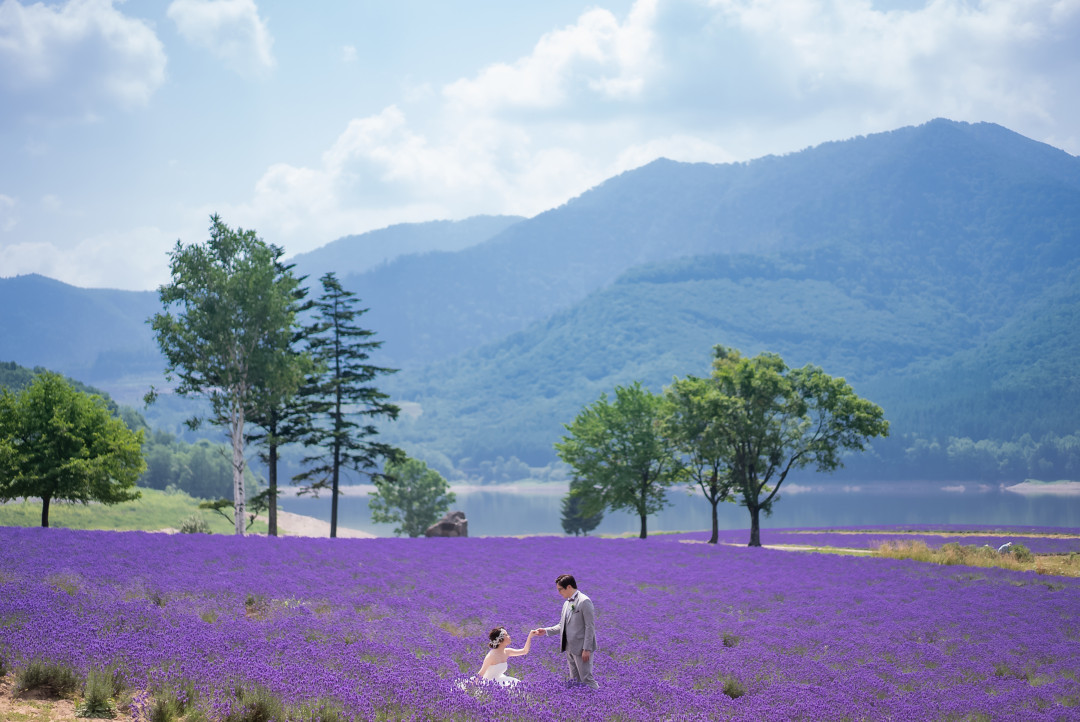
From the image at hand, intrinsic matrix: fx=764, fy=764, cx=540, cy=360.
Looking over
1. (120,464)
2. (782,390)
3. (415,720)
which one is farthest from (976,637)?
(120,464)

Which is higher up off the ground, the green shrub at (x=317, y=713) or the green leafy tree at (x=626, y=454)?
the green leafy tree at (x=626, y=454)

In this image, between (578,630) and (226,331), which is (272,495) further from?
(578,630)

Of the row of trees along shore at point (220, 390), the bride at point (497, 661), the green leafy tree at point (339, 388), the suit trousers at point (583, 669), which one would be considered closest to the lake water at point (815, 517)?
the green leafy tree at point (339, 388)

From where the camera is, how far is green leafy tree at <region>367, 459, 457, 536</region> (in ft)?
258

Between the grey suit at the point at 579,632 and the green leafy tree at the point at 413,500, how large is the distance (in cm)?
6812

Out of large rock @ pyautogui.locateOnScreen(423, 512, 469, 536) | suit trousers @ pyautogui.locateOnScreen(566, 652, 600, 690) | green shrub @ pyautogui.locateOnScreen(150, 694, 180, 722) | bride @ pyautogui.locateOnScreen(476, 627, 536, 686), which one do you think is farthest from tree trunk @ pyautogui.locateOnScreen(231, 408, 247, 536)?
suit trousers @ pyautogui.locateOnScreen(566, 652, 600, 690)

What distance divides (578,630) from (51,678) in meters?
7.11

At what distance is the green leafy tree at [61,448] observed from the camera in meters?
31.7

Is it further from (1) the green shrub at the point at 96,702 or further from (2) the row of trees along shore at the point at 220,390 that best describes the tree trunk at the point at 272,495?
(1) the green shrub at the point at 96,702

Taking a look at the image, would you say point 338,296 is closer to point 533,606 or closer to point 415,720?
point 533,606

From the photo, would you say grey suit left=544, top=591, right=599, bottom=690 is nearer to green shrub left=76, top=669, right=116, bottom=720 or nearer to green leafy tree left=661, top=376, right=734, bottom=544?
green shrub left=76, top=669, right=116, bottom=720

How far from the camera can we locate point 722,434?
46.7 meters

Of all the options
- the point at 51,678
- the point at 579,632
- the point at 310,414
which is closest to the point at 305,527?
the point at 310,414

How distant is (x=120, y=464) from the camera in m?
33.7
